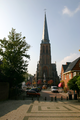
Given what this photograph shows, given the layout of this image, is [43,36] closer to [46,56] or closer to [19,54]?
[46,56]

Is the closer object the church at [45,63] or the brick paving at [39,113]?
the brick paving at [39,113]

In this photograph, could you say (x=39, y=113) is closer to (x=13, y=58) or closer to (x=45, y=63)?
(x=13, y=58)

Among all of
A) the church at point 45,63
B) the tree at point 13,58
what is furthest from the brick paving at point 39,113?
the church at point 45,63

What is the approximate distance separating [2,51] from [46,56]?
64.5m

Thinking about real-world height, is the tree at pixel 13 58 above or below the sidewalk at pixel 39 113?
above

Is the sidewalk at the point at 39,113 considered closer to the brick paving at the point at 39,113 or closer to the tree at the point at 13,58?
the brick paving at the point at 39,113

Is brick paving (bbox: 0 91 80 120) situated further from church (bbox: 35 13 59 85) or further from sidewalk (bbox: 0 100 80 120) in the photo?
church (bbox: 35 13 59 85)

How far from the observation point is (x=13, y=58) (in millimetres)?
20500

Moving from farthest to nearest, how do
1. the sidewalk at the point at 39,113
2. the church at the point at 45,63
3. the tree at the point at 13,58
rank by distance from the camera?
1. the church at the point at 45,63
2. the tree at the point at 13,58
3. the sidewalk at the point at 39,113

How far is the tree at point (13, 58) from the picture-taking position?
1997 centimetres

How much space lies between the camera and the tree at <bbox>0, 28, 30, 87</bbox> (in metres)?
20.0

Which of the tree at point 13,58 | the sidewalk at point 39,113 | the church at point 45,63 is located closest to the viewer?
the sidewalk at point 39,113

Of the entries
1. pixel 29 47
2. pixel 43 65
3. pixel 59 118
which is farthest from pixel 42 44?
pixel 59 118

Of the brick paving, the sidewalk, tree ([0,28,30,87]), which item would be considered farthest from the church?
the sidewalk
